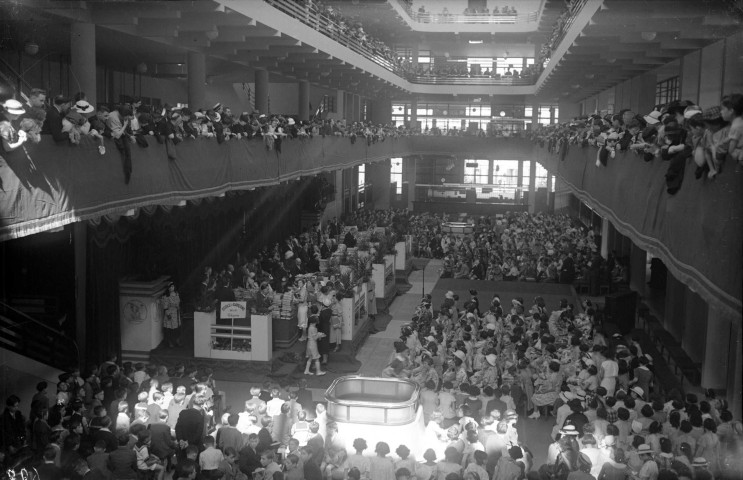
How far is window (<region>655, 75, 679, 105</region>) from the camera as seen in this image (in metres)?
22.1

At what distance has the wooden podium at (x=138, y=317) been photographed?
1666 cm

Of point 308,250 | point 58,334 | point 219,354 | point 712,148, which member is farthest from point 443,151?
point 712,148

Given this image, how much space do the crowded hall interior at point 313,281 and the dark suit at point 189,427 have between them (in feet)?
0.10

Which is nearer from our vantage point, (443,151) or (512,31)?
(443,151)

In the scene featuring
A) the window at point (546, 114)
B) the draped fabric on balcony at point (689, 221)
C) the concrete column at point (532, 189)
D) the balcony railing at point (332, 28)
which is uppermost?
the balcony railing at point (332, 28)

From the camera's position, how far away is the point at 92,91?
1448cm

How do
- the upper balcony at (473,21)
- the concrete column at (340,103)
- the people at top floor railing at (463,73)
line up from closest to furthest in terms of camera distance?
the concrete column at (340,103), the people at top floor railing at (463,73), the upper balcony at (473,21)

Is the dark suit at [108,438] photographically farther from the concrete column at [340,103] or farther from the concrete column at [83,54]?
the concrete column at [340,103]

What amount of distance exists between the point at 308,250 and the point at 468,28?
2384cm

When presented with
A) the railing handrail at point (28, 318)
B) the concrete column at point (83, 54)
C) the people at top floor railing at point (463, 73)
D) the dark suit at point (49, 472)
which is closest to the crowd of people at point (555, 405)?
the dark suit at point (49, 472)

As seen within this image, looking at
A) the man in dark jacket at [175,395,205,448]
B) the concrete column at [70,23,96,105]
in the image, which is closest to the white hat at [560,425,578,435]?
the man in dark jacket at [175,395,205,448]

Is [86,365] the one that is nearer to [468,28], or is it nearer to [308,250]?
[308,250]

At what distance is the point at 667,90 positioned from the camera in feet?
76.2

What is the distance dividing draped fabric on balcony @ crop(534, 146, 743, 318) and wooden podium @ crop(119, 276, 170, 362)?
9.72m
